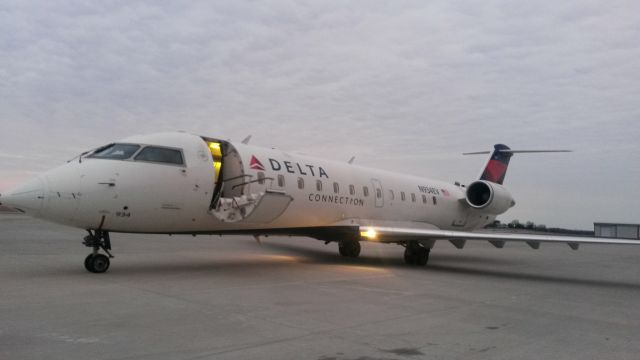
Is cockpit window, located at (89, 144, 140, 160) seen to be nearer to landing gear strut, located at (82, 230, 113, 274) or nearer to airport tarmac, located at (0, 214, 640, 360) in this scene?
landing gear strut, located at (82, 230, 113, 274)

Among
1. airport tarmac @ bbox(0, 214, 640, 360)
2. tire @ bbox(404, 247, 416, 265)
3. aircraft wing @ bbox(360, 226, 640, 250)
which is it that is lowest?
airport tarmac @ bbox(0, 214, 640, 360)

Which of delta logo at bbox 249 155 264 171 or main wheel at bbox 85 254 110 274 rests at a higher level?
delta logo at bbox 249 155 264 171

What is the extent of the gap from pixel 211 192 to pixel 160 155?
1397 millimetres

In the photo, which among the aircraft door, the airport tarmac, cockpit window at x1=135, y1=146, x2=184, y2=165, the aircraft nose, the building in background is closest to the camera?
the airport tarmac

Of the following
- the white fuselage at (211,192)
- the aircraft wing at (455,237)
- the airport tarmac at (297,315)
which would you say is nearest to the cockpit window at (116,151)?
the white fuselage at (211,192)

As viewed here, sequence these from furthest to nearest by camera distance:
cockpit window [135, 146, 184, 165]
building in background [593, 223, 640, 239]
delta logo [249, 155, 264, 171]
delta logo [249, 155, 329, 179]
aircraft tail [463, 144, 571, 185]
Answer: building in background [593, 223, 640, 239] → aircraft tail [463, 144, 571, 185] → delta logo [249, 155, 329, 179] → delta logo [249, 155, 264, 171] → cockpit window [135, 146, 184, 165]

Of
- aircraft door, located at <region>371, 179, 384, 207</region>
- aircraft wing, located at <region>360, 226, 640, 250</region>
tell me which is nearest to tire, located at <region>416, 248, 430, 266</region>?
aircraft wing, located at <region>360, 226, 640, 250</region>

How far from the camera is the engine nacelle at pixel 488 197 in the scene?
1998 centimetres

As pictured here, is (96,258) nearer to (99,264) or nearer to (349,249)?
(99,264)

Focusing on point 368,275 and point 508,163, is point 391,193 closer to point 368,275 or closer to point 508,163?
point 368,275

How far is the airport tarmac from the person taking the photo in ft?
16.8

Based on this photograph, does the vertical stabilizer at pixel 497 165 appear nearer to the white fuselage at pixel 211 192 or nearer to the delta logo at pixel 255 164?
the white fuselage at pixel 211 192

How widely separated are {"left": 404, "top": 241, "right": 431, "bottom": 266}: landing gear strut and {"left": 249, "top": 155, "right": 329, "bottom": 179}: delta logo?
3.28 meters

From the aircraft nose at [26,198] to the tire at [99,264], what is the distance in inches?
55.4
